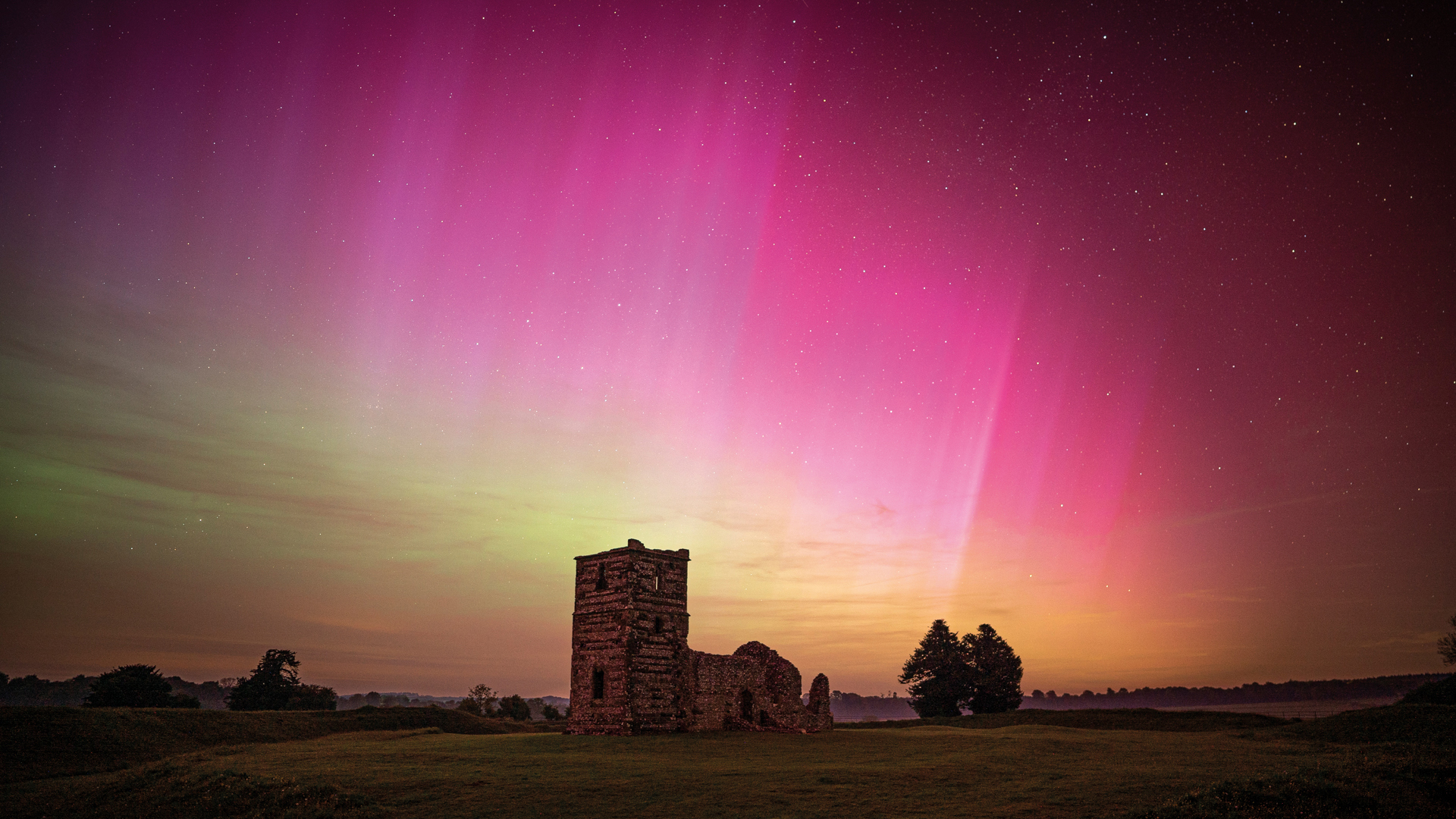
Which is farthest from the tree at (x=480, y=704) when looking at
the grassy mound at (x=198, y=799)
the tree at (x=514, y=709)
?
the grassy mound at (x=198, y=799)

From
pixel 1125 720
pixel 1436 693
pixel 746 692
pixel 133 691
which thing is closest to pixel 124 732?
pixel 133 691

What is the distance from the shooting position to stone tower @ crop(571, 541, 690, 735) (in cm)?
3588

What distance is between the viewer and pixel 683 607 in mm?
39125

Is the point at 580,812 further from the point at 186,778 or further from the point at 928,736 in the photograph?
the point at 928,736

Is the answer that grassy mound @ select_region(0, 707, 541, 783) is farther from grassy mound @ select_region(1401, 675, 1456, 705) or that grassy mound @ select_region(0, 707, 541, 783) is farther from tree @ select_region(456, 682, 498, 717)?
grassy mound @ select_region(1401, 675, 1456, 705)

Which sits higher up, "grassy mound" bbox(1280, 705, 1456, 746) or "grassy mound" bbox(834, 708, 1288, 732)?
"grassy mound" bbox(1280, 705, 1456, 746)

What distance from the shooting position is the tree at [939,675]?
6462 centimetres

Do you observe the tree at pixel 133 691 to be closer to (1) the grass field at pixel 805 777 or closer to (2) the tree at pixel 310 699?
(2) the tree at pixel 310 699

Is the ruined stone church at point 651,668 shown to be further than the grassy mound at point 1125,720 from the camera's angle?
No

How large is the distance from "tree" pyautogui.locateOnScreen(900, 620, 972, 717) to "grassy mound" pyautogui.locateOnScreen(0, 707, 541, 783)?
1644 inches

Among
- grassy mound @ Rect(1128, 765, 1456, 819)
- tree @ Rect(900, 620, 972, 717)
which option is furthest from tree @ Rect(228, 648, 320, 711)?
grassy mound @ Rect(1128, 765, 1456, 819)

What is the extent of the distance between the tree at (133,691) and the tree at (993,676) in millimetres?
58770

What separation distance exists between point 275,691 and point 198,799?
4681 cm

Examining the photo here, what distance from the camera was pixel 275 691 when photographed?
62625 mm
